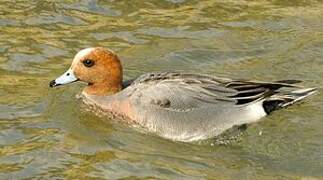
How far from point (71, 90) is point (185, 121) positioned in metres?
1.49

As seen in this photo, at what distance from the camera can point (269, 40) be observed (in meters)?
9.59

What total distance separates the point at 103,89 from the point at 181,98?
0.80m

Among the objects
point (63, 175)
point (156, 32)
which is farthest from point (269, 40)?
point (63, 175)

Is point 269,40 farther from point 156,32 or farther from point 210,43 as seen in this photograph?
point 156,32

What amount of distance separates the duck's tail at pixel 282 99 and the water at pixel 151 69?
185mm

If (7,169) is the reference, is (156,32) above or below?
above

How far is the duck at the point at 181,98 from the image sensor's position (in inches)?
295

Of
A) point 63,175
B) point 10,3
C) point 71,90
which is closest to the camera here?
point 63,175

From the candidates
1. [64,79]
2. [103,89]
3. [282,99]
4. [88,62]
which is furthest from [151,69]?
[282,99]

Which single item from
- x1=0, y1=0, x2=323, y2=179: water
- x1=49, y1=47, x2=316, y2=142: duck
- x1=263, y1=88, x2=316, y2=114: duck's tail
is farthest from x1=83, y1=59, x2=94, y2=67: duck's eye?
x1=263, y1=88, x2=316, y2=114: duck's tail

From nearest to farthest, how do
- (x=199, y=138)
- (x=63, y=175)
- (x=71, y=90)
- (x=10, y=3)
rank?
1. (x=63, y=175)
2. (x=199, y=138)
3. (x=71, y=90)
4. (x=10, y=3)

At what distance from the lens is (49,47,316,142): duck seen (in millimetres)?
→ 7504

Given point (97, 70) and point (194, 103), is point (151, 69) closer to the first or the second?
point (97, 70)

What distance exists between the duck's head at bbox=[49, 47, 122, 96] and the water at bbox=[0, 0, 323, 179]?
0.33 m
